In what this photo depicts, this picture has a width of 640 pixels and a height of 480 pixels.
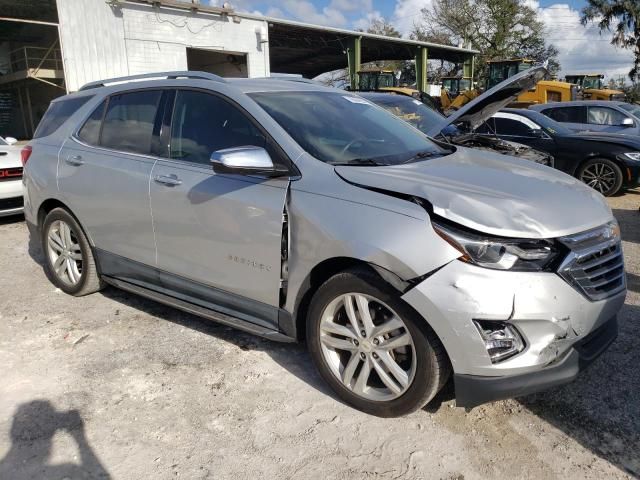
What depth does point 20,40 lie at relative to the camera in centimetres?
2377

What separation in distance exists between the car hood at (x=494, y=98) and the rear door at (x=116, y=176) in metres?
3.00

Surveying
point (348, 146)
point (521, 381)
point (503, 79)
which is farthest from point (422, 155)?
point (503, 79)

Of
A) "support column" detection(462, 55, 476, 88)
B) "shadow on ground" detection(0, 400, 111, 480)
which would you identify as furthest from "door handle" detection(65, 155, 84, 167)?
"support column" detection(462, 55, 476, 88)

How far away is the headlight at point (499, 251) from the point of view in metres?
2.41

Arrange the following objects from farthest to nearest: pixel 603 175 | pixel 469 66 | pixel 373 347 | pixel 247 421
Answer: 1. pixel 469 66
2. pixel 603 175
3. pixel 247 421
4. pixel 373 347

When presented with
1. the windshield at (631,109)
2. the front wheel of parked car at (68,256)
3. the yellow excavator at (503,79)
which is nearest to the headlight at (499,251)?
the front wheel of parked car at (68,256)

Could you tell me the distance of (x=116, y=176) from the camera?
12.7 ft

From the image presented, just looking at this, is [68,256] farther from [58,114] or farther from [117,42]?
[117,42]

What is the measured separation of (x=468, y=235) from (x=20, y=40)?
26981mm

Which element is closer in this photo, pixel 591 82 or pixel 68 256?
pixel 68 256

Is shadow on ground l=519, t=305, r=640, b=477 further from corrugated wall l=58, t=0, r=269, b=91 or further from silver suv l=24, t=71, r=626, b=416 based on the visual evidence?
corrugated wall l=58, t=0, r=269, b=91

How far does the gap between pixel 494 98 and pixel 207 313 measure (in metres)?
4.38

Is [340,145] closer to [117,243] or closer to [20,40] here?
[117,243]

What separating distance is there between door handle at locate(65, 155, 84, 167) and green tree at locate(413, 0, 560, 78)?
44.0 m
